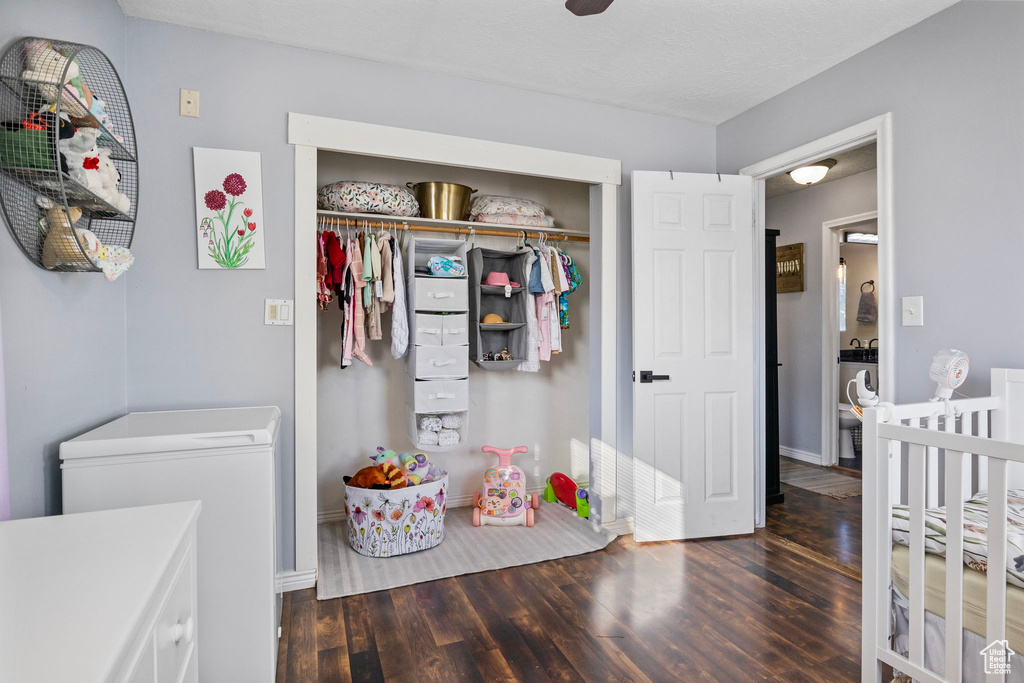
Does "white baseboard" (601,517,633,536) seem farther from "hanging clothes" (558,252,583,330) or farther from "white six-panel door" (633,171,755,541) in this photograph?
"hanging clothes" (558,252,583,330)

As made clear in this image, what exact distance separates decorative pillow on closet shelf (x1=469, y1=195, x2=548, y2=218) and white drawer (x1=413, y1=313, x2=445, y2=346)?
2.40 ft

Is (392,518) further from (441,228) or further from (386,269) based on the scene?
(441,228)

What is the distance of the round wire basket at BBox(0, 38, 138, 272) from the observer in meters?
1.27

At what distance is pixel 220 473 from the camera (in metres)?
1.58

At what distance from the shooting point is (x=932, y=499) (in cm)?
173

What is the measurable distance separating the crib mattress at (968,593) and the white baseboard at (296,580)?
7.19 ft

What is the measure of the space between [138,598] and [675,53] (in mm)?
2723

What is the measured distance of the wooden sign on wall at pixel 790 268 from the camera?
4.68 m

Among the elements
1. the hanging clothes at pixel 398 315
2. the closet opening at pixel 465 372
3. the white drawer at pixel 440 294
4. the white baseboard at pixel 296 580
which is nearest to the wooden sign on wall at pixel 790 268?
the closet opening at pixel 465 372

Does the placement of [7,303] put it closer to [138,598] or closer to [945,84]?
[138,598]

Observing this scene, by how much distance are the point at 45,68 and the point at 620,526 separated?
118 inches

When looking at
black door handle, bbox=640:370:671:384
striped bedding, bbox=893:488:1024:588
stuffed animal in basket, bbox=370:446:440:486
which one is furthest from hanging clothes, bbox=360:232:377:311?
striped bedding, bbox=893:488:1024:588

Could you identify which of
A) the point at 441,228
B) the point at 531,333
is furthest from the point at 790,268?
the point at 441,228

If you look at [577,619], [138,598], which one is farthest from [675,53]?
[138,598]
